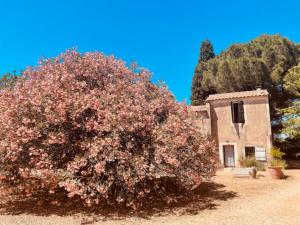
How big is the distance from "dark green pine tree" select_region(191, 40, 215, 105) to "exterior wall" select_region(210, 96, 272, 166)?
11334mm

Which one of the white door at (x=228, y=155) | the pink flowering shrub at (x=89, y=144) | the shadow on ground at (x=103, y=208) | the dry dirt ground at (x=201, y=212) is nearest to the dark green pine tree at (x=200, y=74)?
the white door at (x=228, y=155)

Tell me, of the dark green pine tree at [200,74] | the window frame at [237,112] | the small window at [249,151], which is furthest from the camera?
the dark green pine tree at [200,74]

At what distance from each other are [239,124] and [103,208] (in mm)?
16564

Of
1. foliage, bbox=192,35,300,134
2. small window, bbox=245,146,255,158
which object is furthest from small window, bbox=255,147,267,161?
foliage, bbox=192,35,300,134

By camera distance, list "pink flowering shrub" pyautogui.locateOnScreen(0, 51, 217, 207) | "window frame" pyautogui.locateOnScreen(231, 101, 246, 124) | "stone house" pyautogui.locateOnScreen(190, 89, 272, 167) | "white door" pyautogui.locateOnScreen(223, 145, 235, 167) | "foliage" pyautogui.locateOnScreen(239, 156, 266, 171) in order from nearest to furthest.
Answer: "pink flowering shrub" pyautogui.locateOnScreen(0, 51, 217, 207) → "foliage" pyautogui.locateOnScreen(239, 156, 266, 171) → "stone house" pyautogui.locateOnScreen(190, 89, 272, 167) → "window frame" pyautogui.locateOnScreen(231, 101, 246, 124) → "white door" pyautogui.locateOnScreen(223, 145, 235, 167)

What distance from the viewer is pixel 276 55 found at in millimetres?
29172

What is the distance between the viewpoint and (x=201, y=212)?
10219mm

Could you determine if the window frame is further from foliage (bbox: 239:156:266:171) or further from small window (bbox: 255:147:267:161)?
foliage (bbox: 239:156:266:171)

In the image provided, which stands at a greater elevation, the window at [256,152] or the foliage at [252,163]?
the window at [256,152]

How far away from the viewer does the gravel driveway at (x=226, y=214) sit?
29.7 feet

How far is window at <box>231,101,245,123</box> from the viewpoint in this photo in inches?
935

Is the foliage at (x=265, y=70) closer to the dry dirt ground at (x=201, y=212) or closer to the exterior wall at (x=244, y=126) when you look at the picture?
the exterior wall at (x=244, y=126)

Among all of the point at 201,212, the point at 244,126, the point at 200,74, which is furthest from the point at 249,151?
the point at 200,74

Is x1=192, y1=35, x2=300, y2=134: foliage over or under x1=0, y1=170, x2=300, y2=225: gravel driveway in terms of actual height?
over
